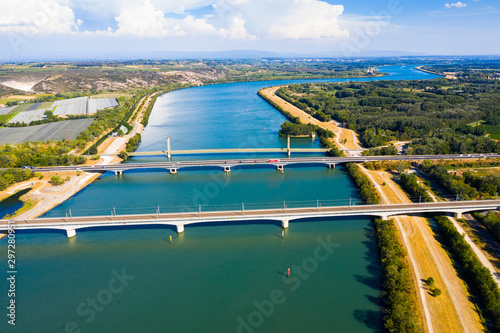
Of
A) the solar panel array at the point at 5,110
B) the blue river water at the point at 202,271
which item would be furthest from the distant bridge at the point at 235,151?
Result: the solar panel array at the point at 5,110

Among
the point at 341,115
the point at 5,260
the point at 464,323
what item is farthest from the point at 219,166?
the point at 341,115

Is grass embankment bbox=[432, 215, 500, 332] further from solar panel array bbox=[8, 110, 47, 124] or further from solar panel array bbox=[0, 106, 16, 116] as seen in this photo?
solar panel array bbox=[0, 106, 16, 116]

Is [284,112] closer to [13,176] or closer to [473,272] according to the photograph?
[13,176]

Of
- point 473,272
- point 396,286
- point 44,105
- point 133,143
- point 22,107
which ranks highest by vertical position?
point 44,105

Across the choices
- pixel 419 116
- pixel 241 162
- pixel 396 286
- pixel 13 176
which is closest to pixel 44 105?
pixel 13 176

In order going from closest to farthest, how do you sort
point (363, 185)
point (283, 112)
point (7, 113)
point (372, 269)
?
point (372, 269) < point (363, 185) < point (7, 113) < point (283, 112)

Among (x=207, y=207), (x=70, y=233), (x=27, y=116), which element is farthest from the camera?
(x=27, y=116)
